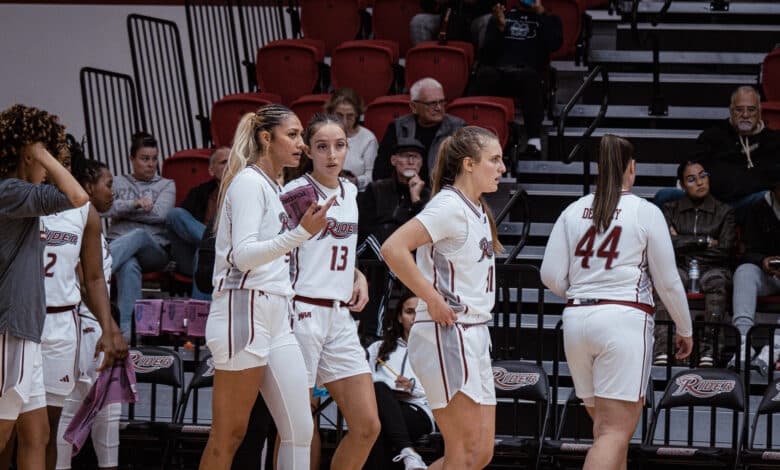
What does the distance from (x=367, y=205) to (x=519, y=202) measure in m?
1.53

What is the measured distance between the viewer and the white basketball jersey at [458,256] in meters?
4.95

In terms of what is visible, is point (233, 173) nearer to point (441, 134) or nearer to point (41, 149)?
point (41, 149)

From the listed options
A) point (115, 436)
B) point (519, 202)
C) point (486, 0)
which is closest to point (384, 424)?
point (115, 436)

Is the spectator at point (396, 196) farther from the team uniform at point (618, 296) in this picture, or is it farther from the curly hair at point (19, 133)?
the curly hair at point (19, 133)

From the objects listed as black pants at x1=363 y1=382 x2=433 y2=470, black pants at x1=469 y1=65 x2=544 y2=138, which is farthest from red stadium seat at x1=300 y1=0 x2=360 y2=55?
black pants at x1=363 y1=382 x2=433 y2=470


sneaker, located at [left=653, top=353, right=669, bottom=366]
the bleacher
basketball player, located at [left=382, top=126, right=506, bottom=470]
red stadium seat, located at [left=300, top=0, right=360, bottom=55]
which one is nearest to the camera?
basketball player, located at [left=382, top=126, right=506, bottom=470]

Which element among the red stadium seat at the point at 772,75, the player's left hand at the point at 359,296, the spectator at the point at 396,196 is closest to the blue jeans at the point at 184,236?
the spectator at the point at 396,196

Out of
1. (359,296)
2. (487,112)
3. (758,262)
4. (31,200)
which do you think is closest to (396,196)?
(487,112)

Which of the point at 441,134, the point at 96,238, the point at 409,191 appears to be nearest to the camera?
the point at 96,238

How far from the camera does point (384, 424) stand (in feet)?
22.0

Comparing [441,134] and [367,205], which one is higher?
[441,134]

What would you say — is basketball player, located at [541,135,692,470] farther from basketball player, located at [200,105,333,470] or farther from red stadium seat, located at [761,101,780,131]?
red stadium seat, located at [761,101,780,131]

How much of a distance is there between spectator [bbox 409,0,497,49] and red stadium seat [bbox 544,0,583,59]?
56 centimetres

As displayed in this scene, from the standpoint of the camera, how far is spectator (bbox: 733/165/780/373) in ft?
25.6
